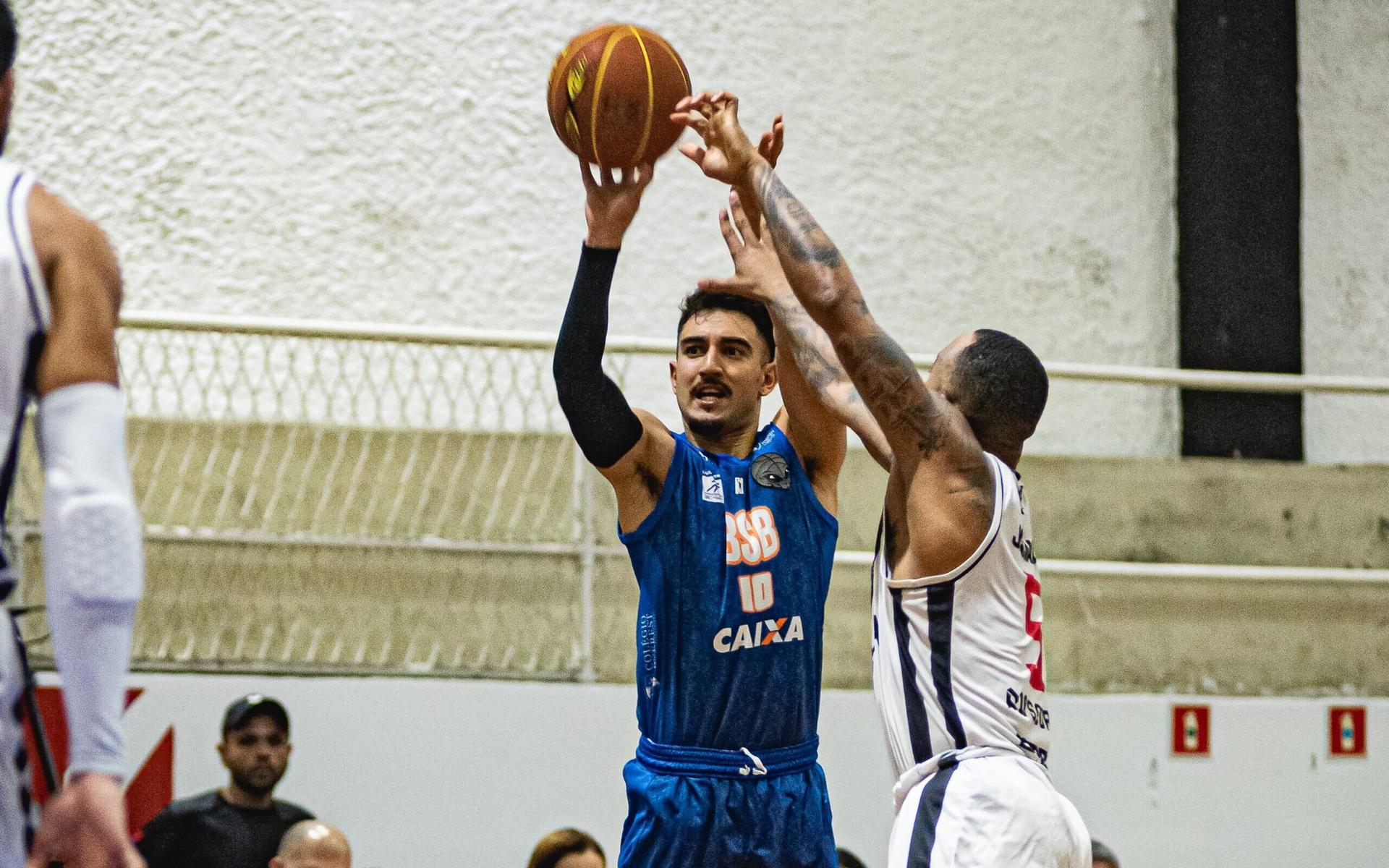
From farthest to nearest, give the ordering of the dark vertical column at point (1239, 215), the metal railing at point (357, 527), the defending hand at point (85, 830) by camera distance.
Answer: the dark vertical column at point (1239, 215) < the metal railing at point (357, 527) < the defending hand at point (85, 830)

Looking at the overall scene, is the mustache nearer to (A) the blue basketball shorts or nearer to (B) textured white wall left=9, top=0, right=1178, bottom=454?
(A) the blue basketball shorts

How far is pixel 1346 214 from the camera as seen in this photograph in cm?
819

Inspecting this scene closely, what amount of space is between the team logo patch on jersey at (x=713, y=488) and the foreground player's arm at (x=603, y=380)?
0.11 m

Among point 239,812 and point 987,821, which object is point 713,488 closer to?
point 987,821

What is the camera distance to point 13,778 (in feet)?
6.05

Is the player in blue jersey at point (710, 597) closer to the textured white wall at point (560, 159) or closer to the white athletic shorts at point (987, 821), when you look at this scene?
the white athletic shorts at point (987, 821)

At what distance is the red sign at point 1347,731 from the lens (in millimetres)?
6609

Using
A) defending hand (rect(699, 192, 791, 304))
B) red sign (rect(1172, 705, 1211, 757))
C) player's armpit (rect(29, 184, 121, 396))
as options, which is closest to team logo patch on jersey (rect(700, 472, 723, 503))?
defending hand (rect(699, 192, 791, 304))

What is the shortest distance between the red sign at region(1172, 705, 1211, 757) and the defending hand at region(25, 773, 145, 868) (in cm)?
551

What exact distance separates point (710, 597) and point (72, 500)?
1918 mm

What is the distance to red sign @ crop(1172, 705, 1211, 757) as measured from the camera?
645cm

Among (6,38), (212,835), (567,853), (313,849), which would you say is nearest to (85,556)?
(6,38)

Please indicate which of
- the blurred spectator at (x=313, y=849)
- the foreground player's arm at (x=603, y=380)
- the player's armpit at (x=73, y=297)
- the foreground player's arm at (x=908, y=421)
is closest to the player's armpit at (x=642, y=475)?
the foreground player's arm at (x=603, y=380)

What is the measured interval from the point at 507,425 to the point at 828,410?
11.7 ft
